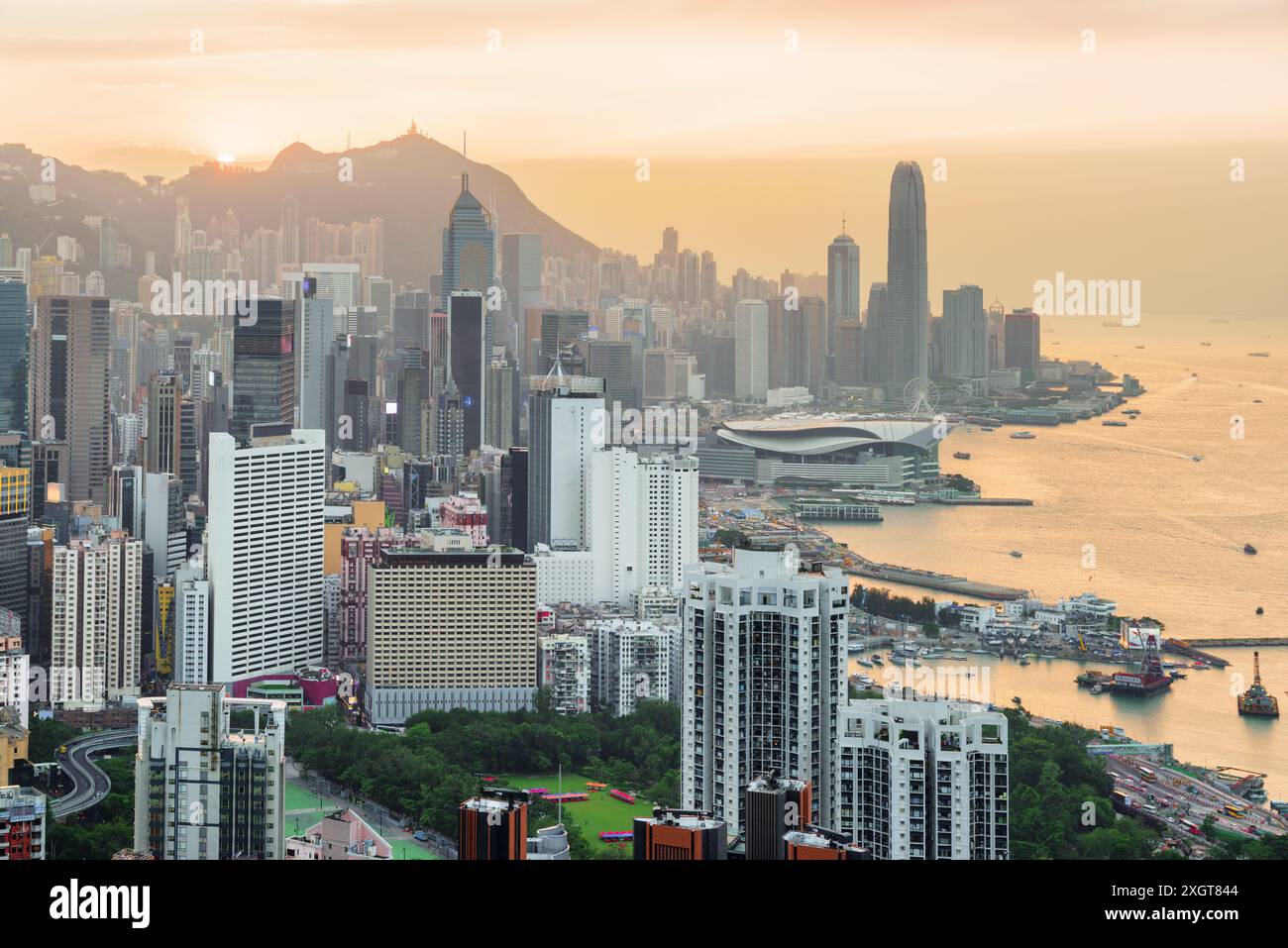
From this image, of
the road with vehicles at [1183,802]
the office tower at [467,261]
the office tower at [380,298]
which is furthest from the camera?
the office tower at [380,298]

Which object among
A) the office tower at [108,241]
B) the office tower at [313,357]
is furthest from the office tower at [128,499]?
the office tower at [313,357]

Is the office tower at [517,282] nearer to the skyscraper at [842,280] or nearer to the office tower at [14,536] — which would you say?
the skyscraper at [842,280]

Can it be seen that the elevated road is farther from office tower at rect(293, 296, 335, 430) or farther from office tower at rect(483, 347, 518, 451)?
office tower at rect(293, 296, 335, 430)

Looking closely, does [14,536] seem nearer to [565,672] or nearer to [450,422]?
[565,672]

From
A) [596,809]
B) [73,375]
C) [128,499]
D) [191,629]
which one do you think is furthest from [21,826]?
[73,375]

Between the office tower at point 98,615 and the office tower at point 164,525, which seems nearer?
the office tower at point 98,615

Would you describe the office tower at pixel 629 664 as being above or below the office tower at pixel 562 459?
below
